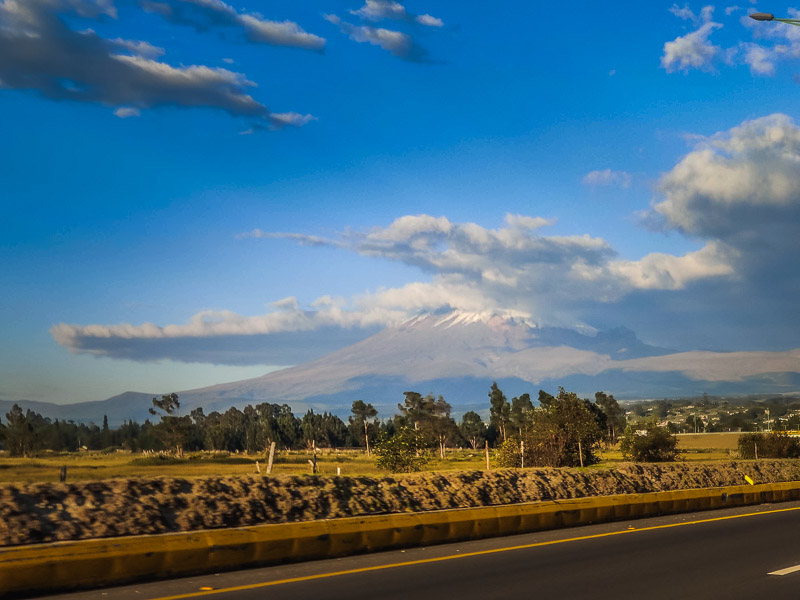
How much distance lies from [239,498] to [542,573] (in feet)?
15.0

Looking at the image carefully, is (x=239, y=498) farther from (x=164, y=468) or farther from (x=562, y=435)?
(x=164, y=468)

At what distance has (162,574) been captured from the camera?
1044cm

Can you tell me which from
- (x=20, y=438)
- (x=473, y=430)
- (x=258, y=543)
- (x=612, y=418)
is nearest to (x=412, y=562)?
(x=258, y=543)

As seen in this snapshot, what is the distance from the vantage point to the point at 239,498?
13.0m

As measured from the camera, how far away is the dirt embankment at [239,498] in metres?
10.9

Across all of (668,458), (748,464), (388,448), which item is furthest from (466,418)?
(748,464)

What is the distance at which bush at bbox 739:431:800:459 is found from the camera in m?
51.1

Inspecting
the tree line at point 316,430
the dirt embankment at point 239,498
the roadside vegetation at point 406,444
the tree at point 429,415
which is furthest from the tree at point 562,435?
the tree at point 429,415

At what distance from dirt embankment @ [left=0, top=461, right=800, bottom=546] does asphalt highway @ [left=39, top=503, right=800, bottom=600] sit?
4.40 ft

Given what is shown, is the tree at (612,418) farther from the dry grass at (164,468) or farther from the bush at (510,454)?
the bush at (510,454)

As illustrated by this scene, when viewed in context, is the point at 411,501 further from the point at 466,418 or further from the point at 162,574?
the point at 466,418

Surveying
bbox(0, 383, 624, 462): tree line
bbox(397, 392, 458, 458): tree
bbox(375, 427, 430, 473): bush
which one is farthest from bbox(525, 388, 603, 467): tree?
bbox(397, 392, 458, 458): tree

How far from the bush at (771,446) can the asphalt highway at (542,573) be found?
39.0 m

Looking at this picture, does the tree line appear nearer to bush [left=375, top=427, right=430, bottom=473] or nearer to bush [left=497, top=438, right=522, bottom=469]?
bush [left=497, top=438, right=522, bottom=469]
